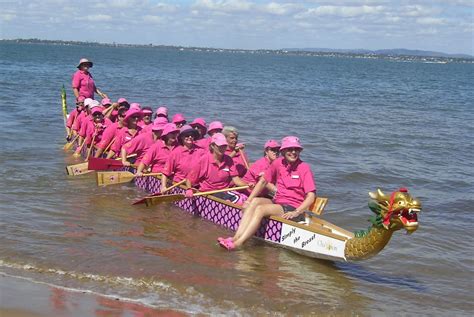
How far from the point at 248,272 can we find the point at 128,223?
2792mm

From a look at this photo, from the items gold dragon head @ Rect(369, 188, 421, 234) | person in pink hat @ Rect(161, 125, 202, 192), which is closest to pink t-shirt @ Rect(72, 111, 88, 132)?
person in pink hat @ Rect(161, 125, 202, 192)

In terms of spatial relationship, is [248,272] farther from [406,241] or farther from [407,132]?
[407,132]

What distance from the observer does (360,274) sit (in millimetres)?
8367

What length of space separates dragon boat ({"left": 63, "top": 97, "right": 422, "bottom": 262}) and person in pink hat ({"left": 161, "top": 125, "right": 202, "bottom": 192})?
277mm

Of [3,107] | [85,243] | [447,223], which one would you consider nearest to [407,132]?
→ [447,223]

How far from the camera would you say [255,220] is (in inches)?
344

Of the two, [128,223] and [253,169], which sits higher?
[253,169]

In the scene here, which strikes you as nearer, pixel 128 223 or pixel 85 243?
pixel 85 243

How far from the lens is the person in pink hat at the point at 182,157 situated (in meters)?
10.5

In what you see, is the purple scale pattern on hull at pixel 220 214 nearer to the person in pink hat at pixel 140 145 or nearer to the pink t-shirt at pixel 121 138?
the person in pink hat at pixel 140 145

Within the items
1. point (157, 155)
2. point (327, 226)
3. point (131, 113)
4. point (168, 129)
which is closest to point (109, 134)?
point (131, 113)

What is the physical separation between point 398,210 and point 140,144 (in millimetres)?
6701

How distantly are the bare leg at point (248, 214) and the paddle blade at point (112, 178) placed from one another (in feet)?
11.9

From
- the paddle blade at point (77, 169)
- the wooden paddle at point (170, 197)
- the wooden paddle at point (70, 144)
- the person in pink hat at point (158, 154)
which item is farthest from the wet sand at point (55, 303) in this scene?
the wooden paddle at point (70, 144)
